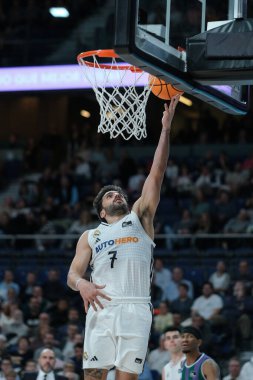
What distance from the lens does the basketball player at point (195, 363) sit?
31.3 ft

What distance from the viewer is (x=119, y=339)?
7.46m

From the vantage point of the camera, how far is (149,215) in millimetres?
7738

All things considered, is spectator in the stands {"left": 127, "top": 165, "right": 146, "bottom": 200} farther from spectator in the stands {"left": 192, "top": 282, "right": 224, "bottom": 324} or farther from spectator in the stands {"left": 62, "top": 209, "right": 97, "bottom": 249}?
spectator in the stands {"left": 192, "top": 282, "right": 224, "bottom": 324}

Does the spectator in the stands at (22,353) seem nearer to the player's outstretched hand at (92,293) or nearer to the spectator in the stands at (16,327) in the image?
the spectator in the stands at (16,327)

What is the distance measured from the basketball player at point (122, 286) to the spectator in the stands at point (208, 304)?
8.17m

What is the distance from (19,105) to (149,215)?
21.3 meters

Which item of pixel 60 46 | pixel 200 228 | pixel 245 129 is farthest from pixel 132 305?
pixel 245 129

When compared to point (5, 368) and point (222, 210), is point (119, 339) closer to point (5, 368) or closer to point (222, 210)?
point (5, 368)

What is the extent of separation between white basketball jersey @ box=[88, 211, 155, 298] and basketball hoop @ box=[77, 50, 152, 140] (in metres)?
1.23

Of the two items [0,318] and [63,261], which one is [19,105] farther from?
[0,318]

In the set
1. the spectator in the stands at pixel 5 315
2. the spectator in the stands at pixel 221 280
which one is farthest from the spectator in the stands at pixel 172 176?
the spectator in the stands at pixel 5 315

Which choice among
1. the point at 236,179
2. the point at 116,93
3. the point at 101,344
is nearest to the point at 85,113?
the point at 236,179

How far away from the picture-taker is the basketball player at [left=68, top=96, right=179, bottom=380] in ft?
24.4

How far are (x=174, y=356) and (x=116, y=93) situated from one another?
389 cm
